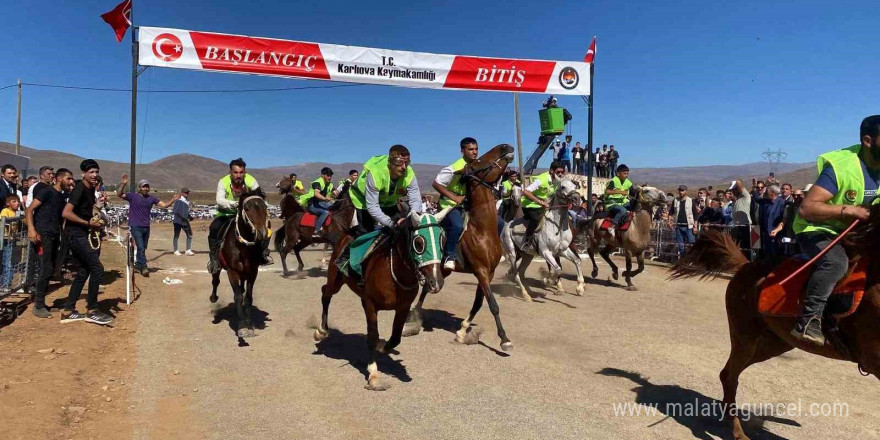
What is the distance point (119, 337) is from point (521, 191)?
758 cm

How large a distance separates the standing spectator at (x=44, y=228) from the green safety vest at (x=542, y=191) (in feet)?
28.4

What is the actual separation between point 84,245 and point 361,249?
479 centimetres

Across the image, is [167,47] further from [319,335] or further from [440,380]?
[440,380]

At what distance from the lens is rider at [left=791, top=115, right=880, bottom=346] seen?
12.5 feet

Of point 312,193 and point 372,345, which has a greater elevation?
point 312,193

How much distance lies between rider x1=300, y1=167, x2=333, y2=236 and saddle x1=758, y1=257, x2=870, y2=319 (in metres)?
9.94

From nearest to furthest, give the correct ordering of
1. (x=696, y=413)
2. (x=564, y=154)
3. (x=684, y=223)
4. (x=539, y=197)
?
(x=696, y=413), (x=539, y=197), (x=684, y=223), (x=564, y=154)

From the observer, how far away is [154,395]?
17.9 feet

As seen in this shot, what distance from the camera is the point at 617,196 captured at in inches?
532

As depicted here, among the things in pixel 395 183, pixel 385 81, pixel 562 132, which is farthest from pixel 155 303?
pixel 562 132

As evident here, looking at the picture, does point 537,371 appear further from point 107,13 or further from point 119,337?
point 107,13

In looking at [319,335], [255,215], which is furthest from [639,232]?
[255,215]

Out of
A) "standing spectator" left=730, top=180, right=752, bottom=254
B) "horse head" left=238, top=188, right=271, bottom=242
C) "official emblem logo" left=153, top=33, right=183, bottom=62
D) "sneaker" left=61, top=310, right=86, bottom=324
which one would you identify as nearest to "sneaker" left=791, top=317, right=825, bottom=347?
"horse head" left=238, top=188, right=271, bottom=242

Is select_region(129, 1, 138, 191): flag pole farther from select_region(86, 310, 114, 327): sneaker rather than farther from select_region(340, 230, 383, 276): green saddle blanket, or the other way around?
select_region(340, 230, 383, 276): green saddle blanket
